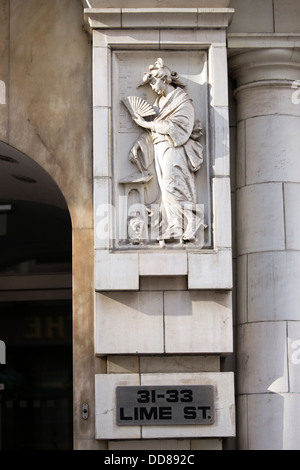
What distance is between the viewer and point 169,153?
53.5ft

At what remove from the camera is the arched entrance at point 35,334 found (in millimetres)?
25094

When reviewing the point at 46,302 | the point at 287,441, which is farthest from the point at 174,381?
the point at 46,302

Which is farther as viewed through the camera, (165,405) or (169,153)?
(169,153)

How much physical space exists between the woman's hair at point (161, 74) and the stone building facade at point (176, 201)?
0.05 m

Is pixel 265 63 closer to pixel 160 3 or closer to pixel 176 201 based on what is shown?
pixel 160 3

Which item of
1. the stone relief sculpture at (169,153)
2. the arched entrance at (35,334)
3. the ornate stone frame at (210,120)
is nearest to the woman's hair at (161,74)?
the stone relief sculpture at (169,153)

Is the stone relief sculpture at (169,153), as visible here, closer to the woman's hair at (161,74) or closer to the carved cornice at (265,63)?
the woman's hair at (161,74)

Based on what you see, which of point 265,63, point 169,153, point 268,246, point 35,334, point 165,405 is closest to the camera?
point 165,405

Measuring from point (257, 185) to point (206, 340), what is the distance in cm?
238

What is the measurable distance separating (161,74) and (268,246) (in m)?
2.72

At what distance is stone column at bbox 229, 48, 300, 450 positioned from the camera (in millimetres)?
16203

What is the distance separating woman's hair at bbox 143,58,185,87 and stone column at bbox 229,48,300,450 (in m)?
1.03

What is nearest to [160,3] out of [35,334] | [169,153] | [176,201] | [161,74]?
[161,74]

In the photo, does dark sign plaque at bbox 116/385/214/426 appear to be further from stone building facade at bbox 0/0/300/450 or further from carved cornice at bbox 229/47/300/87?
carved cornice at bbox 229/47/300/87
